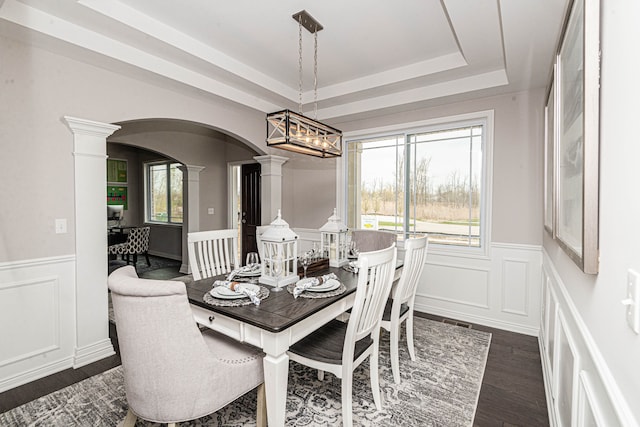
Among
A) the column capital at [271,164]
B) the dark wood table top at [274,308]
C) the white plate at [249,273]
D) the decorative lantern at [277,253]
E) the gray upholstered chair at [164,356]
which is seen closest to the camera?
the gray upholstered chair at [164,356]

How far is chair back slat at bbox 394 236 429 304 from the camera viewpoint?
2.31 m

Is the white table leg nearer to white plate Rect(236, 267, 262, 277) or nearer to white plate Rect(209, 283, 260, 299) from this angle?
white plate Rect(209, 283, 260, 299)

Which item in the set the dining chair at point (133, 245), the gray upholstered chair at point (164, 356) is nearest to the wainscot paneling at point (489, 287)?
the gray upholstered chair at point (164, 356)

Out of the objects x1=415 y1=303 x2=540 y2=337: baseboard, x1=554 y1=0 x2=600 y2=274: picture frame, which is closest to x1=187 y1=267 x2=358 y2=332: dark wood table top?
x1=554 y1=0 x2=600 y2=274: picture frame

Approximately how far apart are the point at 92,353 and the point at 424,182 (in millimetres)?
3808

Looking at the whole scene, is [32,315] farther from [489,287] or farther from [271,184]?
[489,287]

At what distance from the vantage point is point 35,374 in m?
2.38

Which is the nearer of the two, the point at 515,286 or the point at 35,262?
the point at 35,262

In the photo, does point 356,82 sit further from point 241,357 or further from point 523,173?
point 241,357

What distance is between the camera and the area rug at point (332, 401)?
1932mm

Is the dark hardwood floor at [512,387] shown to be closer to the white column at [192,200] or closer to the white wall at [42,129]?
the white wall at [42,129]

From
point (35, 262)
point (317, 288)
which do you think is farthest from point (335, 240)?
point (35, 262)

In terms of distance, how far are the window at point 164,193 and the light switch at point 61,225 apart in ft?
15.0

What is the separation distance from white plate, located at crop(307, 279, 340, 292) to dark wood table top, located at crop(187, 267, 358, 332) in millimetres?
83
